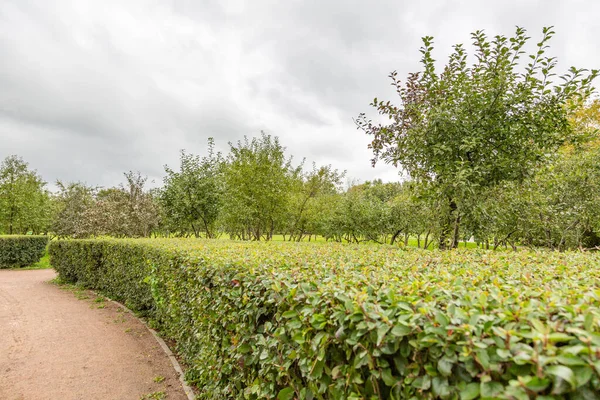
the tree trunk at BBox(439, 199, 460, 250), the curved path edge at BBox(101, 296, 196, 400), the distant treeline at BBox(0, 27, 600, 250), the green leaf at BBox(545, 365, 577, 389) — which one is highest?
the distant treeline at BBox(0, 27, 600, 250)

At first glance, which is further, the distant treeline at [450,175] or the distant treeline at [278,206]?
the distant treeline at [278,206]

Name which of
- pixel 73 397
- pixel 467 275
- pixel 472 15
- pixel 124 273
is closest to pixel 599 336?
pixel 467 275

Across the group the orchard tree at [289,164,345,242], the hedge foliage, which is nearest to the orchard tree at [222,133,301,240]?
the orchard tree at [289,164,345,242]

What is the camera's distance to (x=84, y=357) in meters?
5.89

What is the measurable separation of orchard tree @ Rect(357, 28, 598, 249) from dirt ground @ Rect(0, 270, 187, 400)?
5525mm

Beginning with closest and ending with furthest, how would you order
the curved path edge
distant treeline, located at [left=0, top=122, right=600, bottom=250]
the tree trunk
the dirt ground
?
the curved path edge → the dirt ground → the tree trunk → distant treeline, located at [left=0, top=122, right=600, bottom=250]

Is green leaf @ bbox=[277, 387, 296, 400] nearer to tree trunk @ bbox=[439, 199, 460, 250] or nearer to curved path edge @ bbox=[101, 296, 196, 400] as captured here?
curved path edge @ bbox=[101, 296, 196, 400]

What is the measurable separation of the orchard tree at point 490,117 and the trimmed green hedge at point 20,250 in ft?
70.4

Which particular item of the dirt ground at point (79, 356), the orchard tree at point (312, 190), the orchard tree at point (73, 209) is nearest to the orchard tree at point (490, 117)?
the dirt ground at point (79, 356)

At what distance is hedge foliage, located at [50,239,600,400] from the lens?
118 centimetres

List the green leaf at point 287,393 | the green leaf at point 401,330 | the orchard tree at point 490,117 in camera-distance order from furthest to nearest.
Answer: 1. the orchard tree at point 490,117
2. the green leaf at point 287,393
3. the green leaf at point 401,330

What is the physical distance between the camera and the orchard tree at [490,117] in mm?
5730

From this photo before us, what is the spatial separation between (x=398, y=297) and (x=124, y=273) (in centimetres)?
936

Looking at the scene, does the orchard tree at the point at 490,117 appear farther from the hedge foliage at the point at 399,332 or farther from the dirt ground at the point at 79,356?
the dirt ground at the point at 79,356
